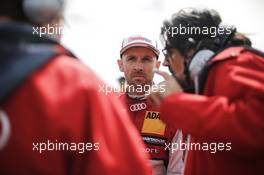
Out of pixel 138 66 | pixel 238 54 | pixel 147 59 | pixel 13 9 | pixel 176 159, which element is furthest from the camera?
pixel 147 59

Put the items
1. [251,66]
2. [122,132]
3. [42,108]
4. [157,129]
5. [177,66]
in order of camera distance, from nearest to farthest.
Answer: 1. [42,108]
2. [122,132]
3. [251,66]
4. [177,66]
5. [157,129]

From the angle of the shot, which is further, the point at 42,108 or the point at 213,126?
Result: the point at 213,126

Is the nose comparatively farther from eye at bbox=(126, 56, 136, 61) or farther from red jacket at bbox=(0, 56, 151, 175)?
red jacket at bbox=(0, 56, 151, 175)

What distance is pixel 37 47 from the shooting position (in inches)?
43.6

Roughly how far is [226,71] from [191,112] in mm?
280

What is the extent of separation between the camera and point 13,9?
117 centimetres

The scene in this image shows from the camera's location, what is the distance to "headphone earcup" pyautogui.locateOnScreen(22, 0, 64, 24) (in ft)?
3.84

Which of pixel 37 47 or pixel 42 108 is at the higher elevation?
pixel 37 47

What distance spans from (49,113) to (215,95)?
42.1 inches

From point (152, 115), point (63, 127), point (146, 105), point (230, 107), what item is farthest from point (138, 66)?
point (63, 127)

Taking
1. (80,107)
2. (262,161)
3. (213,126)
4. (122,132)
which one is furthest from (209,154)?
(80,107)

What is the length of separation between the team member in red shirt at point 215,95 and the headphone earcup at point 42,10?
0.75 m

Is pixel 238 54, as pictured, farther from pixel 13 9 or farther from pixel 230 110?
pixel 13 9

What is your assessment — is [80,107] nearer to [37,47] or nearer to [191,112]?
[37,47]
